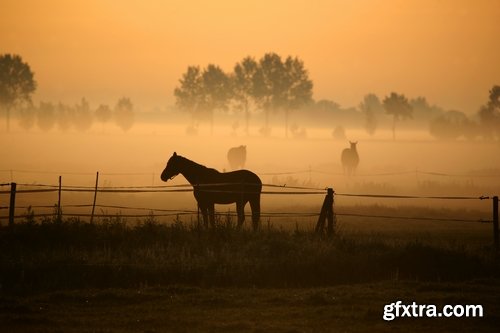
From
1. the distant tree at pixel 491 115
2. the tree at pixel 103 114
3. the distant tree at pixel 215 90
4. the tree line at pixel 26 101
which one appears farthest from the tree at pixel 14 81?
the distant tree at pixel 491 115

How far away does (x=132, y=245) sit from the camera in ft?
55.0

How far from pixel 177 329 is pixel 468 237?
48.4 ft

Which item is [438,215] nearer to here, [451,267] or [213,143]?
[451,267]

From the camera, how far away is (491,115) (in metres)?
114

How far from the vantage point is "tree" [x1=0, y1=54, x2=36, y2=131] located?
387ft

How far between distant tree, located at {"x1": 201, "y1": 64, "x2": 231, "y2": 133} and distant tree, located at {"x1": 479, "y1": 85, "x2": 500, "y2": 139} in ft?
148

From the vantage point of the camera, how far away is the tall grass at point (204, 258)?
46.4ft

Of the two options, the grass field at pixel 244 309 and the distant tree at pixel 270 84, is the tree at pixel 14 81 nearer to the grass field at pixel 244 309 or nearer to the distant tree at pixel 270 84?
the distant tree at pixel 270 84

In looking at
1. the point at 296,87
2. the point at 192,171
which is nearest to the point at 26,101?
the point at 296,87

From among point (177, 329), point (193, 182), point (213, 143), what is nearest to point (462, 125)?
point (213, 143)

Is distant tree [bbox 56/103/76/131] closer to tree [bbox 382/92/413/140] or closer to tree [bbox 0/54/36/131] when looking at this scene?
tree [bbox 0/54/36/131]

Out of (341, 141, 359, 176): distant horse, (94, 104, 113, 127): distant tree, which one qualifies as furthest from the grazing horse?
(94, 104, 113, 127): distant tree

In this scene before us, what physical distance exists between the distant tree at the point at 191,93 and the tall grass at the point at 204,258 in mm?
102438

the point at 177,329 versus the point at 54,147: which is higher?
the point at 54,147
